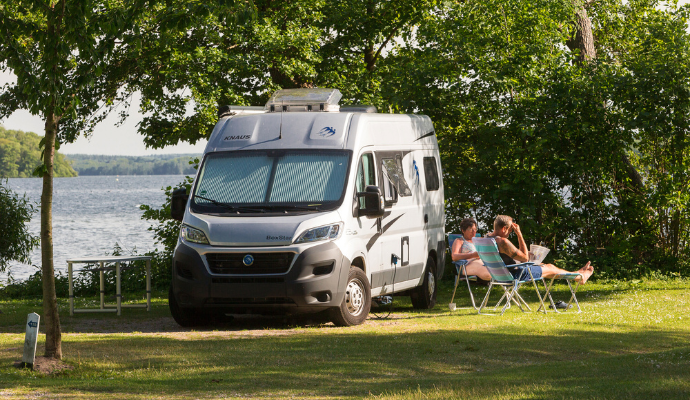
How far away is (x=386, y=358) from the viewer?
7773mm

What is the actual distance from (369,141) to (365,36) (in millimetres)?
9971

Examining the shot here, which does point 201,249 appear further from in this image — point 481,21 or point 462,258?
point 481,21

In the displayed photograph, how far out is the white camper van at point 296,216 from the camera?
9.69 meters

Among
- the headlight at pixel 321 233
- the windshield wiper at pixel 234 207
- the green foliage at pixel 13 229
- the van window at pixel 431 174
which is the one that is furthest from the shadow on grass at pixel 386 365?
the green foliage at pixel 13 229

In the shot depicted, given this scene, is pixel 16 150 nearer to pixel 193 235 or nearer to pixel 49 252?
pixel 193 235

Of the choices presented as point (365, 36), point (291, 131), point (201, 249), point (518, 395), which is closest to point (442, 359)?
point (518, 395)

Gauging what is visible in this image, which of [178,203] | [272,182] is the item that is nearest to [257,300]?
[272,182]

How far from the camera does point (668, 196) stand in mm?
15195

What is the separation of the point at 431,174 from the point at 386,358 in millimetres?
5665

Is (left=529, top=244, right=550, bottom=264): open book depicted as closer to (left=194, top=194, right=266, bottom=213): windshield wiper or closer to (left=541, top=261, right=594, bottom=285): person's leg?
(left=541, top=261, right=594, bottom=285): person's leg

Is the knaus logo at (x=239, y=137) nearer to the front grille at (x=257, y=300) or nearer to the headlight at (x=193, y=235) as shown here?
the headlight at (x=193, y=235)

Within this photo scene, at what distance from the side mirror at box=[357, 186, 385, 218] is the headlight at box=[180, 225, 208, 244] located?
195 centimetres

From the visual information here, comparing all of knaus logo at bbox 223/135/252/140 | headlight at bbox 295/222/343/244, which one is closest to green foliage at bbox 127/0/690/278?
knaus logo at bbox 223/135/252/140

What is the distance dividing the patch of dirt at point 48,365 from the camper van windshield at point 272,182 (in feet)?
10.5
